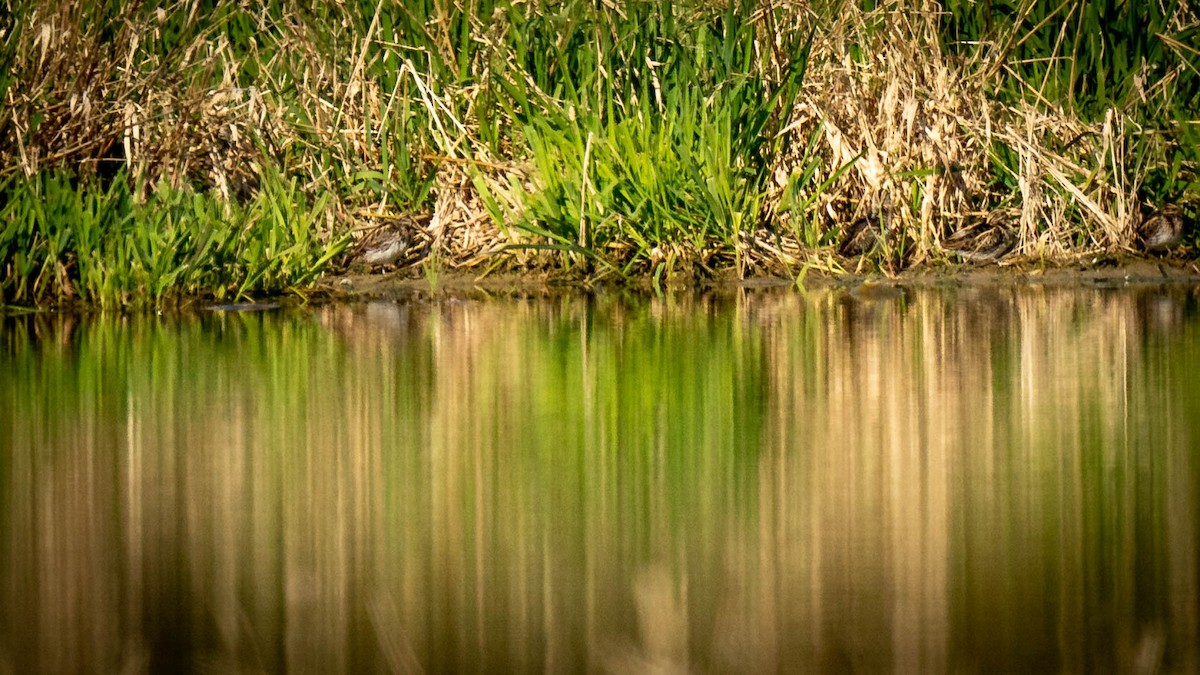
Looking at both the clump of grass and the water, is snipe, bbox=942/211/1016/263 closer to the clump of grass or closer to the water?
the water

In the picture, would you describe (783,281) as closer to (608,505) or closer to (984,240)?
(984,240)

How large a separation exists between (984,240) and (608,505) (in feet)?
18.7

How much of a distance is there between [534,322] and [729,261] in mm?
1737

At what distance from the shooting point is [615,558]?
11.2ft

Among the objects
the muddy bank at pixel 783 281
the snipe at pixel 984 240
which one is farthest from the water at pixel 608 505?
the snipe at pixel 984 240

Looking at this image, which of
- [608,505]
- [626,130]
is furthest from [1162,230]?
[608,505]

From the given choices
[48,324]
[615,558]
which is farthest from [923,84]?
[615,558]

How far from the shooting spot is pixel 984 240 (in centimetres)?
927

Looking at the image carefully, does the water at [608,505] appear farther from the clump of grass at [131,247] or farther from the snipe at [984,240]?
the snipe at [984,240]

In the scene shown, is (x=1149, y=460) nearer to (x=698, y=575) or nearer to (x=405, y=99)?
(x=698, y=575)

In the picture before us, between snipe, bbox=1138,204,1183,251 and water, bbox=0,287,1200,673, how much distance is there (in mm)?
2480

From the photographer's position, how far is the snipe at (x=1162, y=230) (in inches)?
362

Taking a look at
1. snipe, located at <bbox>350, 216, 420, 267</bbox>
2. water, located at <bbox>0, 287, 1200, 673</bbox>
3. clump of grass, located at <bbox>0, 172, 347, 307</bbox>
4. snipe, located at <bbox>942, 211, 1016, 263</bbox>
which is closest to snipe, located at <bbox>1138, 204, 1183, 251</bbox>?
snipe, located at <bbox>942, 211, 1016, 263</bbox>

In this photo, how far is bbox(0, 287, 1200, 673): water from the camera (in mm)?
2961
